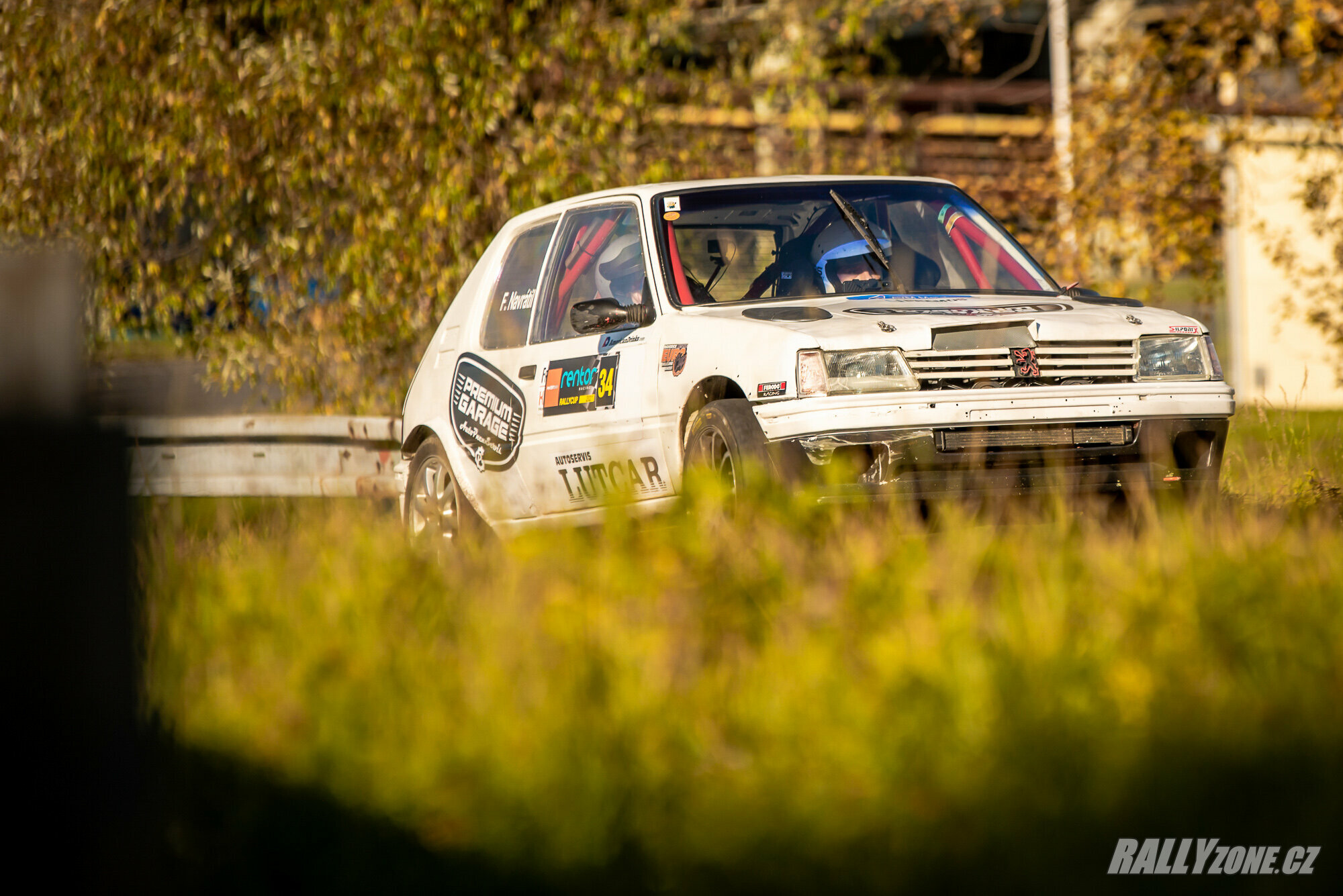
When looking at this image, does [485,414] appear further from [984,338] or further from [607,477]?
[984,338]

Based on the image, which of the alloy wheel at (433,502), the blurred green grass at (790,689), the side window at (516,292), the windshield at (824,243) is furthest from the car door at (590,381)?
the blurred green grass at (790,689)

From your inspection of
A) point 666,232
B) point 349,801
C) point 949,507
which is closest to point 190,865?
point 349,801

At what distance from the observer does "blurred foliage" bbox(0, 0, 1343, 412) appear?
12945mm

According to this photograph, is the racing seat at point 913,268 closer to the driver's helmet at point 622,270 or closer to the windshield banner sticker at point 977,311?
the windshield banner sticker at point 977,311

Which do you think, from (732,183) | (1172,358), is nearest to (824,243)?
(732,183)

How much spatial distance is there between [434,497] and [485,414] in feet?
1.91

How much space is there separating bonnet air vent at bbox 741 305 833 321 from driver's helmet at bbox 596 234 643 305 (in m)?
0.76

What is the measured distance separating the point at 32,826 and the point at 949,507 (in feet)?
9.12

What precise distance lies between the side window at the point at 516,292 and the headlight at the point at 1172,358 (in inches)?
111

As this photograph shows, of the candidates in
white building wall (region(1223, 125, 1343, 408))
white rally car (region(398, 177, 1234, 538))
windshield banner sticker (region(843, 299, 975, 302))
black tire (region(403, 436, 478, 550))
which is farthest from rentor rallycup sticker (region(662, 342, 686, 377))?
white building wall (region(1223, 125, 1343, 408))

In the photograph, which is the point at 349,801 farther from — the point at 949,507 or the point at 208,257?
the point at 208,257

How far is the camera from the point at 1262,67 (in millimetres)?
14102

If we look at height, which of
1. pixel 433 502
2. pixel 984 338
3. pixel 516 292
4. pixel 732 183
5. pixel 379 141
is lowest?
pixel 433 502

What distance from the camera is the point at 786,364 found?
233 inches
